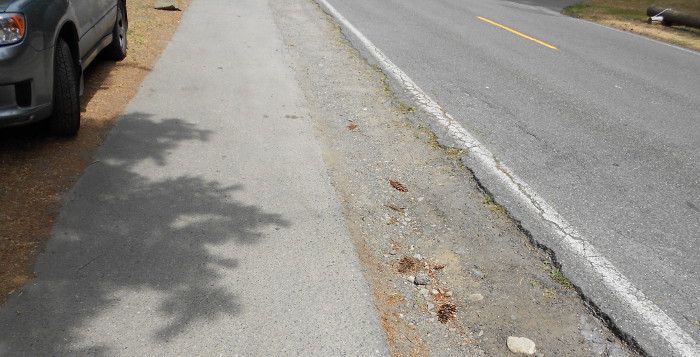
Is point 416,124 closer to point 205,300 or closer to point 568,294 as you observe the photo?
point 568,294

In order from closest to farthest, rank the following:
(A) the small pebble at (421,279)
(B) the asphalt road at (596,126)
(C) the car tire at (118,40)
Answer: (A) the small pebble at (421,279) → (B) the asphalt road at (596,126) → (C) the car tire at (118,40)

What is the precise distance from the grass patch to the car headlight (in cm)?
1252

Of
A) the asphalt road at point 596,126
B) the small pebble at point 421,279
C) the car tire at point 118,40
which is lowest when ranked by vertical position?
the small pebble at point 421,279

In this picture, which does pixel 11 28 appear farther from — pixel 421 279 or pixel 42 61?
pixel 421 279

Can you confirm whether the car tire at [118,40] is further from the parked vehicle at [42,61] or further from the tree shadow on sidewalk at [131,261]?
the tree shadow on sidewalk at [131,261]

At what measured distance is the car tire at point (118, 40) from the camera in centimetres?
734

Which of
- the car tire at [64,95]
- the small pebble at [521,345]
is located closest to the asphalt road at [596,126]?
the small pebble at [521,345]

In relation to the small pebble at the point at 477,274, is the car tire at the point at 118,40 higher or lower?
higher

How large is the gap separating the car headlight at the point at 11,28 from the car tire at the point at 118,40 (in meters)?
2.99

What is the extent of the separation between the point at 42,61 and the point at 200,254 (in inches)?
84.1

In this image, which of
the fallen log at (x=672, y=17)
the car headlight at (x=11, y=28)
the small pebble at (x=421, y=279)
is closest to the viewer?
the small pebble at (x=421, y=279)

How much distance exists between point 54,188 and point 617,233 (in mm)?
4029

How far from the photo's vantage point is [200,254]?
12.1ft

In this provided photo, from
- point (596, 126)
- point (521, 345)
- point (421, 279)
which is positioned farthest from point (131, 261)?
point (596, 126)
